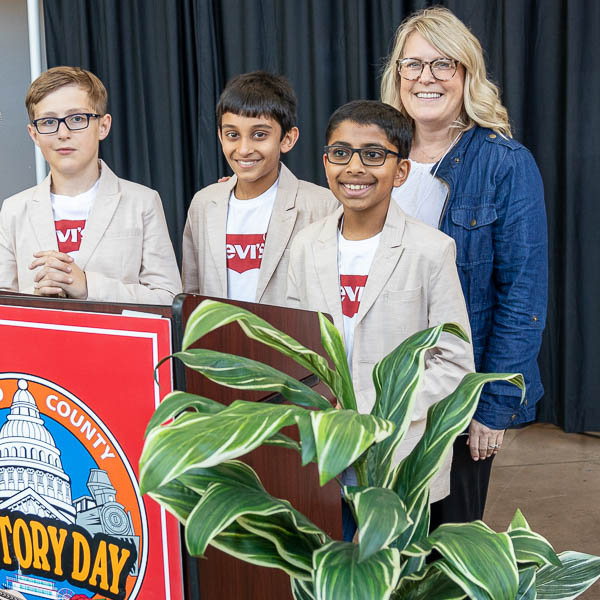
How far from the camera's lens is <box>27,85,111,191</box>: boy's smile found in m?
1.73

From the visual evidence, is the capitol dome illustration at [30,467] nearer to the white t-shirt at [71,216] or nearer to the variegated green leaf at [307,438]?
the variegated green leaf at [307,438]

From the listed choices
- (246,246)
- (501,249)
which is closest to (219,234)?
(246,246)

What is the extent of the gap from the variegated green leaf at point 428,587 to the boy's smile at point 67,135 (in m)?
1.24

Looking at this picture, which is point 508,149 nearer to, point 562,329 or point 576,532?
point 576,532

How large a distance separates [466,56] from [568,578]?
1272 mm

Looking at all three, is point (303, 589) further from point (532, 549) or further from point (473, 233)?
point (473, 233)

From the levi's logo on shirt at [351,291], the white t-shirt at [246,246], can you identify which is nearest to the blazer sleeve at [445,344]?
the levi's logo on shirt at [351,291]

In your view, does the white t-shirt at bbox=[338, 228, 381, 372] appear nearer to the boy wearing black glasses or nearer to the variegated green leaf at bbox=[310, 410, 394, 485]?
the boy wearing black glasses

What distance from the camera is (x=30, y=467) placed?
106 centimetres

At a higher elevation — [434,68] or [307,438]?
[434,68]

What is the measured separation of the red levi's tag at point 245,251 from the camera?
202cm

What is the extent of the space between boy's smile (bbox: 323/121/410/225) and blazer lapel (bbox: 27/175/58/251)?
639 millimetres

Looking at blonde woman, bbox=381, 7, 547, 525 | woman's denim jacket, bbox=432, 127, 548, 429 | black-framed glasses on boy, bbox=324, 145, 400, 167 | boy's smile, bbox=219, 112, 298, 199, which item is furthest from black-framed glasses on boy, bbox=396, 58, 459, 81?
boy's smile, bbox=219, 112, 298, 199

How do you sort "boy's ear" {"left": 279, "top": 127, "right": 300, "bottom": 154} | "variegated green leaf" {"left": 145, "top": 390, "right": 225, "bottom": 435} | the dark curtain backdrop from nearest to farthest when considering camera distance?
1. "variegated green leaf" {"left": 145, "top": 390, "right": 225, "bottom": 435}
2. "boy's ear" {"left": 279, "top": 127, "right": 300, "bottom": 154}
3. the dark curtain backdrop
